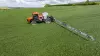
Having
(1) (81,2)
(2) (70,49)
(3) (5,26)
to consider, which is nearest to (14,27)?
(3) (5,26)

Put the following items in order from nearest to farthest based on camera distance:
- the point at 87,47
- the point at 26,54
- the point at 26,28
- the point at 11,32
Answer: the point at 26,54 < the point at 87,47 < the point at 11,32 < the point at 26,28

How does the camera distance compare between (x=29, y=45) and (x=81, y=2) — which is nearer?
(x=29, y=45)

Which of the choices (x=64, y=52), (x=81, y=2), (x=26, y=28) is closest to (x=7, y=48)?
(x=64, y=52)

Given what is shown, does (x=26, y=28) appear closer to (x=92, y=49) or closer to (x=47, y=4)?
(x=92, y=49)

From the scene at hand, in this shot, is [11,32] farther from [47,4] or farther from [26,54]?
[47,4]

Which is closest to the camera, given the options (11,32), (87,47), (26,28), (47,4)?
(87,47)

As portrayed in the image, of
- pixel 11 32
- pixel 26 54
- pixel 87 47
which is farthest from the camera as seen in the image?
pixel 11 32

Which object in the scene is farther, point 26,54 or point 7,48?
point 7,48

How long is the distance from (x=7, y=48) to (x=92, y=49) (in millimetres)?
1590

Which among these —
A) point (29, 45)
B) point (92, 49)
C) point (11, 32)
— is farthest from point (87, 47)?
point (11, 32)

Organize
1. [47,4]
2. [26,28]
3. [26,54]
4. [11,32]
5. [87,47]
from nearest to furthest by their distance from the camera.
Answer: [26,54] < [87,47] < [11,32] < [26,28] < [47,4]

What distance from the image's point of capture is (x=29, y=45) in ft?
17.6

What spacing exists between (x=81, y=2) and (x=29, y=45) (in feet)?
33.2

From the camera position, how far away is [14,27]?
7.58 m
